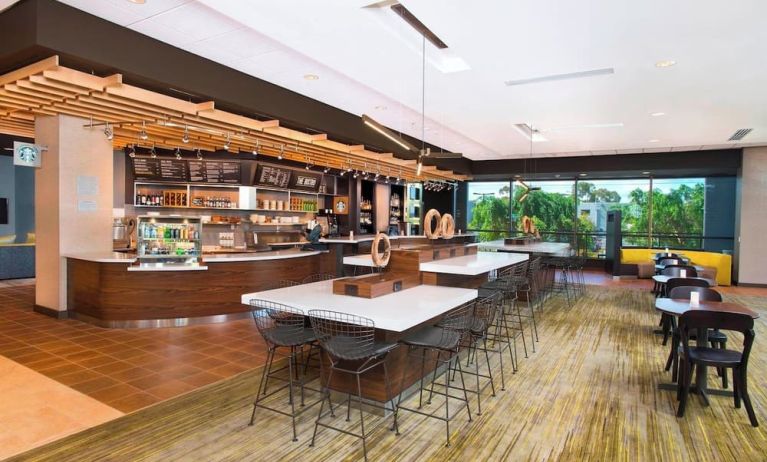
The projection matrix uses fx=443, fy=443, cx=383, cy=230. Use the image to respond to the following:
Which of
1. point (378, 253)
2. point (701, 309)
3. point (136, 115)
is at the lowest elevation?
point (701, 309)

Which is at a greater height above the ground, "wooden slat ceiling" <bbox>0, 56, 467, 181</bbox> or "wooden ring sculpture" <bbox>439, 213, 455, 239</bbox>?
"wooden slat ceiling" <bbox>0, 56, 467, 181</bbox>

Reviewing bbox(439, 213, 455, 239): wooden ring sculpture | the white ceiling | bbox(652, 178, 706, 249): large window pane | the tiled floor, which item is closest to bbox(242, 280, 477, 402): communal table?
the tiled floor

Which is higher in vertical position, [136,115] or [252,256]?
[136,115]

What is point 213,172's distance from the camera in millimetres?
9227

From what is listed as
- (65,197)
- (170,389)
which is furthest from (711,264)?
(65,197)

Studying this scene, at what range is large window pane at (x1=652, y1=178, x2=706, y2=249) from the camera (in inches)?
481

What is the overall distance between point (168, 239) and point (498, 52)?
468 centimetres

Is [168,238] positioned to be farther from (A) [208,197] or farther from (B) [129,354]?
(A) [208,197]

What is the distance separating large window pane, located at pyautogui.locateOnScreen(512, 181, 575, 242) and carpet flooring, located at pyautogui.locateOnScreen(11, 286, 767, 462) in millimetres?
9659

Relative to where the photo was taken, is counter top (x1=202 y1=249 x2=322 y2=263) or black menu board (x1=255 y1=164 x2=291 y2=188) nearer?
counter top (x1=202 y1=249 x2=322 y2=263)

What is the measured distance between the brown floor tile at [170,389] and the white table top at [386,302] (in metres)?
1.06

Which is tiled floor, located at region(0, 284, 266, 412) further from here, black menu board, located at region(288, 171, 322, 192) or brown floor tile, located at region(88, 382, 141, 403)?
black menu board, located at region(288, 171, 322, 192)

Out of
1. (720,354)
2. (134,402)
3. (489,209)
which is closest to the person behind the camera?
(134,402)

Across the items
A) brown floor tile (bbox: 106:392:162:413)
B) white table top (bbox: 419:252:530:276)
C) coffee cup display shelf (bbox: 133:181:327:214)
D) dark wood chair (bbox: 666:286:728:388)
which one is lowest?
brown floor tile (bbox: 106:392:162:413)
